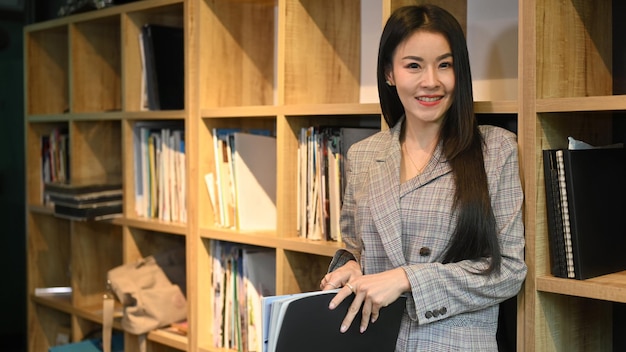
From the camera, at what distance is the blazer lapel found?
182cm

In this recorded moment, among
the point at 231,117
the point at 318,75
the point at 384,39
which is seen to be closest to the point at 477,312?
the point at 384,39

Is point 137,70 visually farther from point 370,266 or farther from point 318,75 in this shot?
point 370,266

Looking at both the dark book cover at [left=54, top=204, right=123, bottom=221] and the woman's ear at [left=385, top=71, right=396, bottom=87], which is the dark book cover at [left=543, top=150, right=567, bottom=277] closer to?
the woman's ear at [left=385, top=71, right=396, bottom=87]

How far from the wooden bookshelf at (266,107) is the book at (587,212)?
0.03 meters

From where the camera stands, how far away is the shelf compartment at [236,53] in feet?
9.14

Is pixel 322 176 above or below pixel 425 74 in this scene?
below

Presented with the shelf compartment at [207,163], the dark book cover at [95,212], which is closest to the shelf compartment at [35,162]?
the dark book cover at [95,212]

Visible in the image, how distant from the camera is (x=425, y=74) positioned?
1811 millimetres

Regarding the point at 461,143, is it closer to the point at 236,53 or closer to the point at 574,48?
the point at 574,48

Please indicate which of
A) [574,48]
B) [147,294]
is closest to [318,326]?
[574,48]

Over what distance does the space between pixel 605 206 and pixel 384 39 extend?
0.62 meters

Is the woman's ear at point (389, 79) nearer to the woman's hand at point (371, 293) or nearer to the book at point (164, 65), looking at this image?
the woman's hand at point (371, 293)

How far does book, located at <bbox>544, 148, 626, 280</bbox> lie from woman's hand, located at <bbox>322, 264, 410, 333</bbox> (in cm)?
36

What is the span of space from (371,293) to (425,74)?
504 mm
